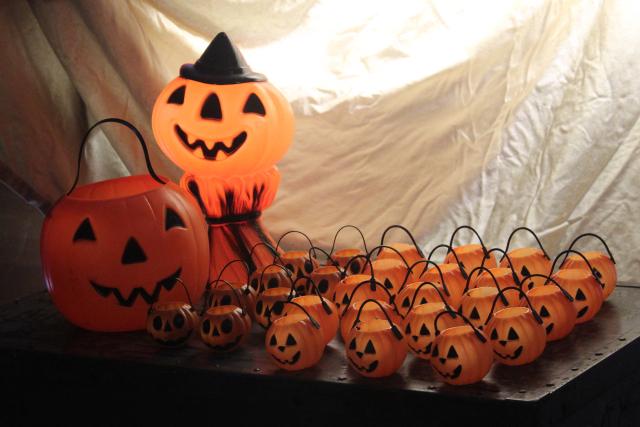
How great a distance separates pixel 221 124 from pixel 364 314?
59 cm

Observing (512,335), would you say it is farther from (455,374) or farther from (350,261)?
(350,261)

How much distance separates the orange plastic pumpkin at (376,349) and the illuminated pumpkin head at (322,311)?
9cm

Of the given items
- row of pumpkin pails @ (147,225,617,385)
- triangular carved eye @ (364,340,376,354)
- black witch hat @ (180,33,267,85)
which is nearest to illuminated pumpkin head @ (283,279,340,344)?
row of pumpkin pails @ (147,225,617,385)

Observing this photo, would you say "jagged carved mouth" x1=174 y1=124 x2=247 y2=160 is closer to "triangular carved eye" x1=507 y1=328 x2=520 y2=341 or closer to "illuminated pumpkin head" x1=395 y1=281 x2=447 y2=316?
"illuminated pumpkin head" x1=395 y1=281 x2=447 y2=316

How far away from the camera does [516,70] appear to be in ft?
8.16

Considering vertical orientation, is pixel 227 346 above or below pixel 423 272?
below

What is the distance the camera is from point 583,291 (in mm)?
1692

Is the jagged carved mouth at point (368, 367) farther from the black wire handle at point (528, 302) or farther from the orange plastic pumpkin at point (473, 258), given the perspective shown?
the orange plastic pumpkin at point (473, 258)

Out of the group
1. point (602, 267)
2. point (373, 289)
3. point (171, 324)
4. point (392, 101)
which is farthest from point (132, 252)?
point (392, 101)

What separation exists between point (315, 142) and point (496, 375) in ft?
4.33

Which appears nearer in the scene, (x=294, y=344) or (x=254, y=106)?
(x=294, y=344)

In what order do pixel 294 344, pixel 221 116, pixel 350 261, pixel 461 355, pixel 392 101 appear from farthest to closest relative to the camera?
pixel 392 101
pixel 221 116
pixel 350 261
pixel 294 344
pixel 461 355

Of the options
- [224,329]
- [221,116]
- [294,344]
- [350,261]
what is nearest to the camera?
[294,344]

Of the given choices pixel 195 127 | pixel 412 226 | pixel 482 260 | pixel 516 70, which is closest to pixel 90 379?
pixel 195 127
